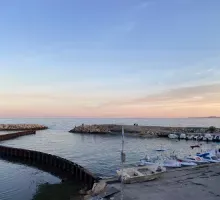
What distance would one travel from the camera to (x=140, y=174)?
24.3 metres

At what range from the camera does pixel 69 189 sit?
27172mm

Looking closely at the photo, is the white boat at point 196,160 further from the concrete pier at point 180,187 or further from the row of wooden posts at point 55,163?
the row of wooden posts at point 55,163

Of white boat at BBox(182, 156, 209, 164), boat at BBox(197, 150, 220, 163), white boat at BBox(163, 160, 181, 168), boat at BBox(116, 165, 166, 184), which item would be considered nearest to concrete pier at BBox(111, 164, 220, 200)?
boat at BBox(116, 165, 166, 184)

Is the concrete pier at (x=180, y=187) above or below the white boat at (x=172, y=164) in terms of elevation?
below

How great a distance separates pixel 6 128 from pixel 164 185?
113 metres

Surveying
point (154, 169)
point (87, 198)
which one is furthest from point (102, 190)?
point (154, 169)

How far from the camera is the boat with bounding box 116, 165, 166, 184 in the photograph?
2338cm

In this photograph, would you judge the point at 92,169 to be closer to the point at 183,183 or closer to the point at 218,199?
the point at 183,183

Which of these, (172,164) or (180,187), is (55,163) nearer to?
(172,164)

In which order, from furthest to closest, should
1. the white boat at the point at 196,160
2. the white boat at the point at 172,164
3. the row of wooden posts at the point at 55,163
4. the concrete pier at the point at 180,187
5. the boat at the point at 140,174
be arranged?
the white boat at the point at 196,160 → the white boat at the point at 172,164 → the row of wooden posts at the point at 55,163 → the boat at the point at 140,174 → the concrete pier at the point at 180,187

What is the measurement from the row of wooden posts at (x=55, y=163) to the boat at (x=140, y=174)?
3.06 meters

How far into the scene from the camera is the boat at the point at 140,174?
920 inches

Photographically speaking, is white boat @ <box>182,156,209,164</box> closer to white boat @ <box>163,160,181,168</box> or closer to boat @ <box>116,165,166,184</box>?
white boat @ <box>163,160,181,168</box>

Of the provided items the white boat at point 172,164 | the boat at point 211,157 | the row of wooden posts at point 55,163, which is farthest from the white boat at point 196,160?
the row of wooden posts at point 55,163
